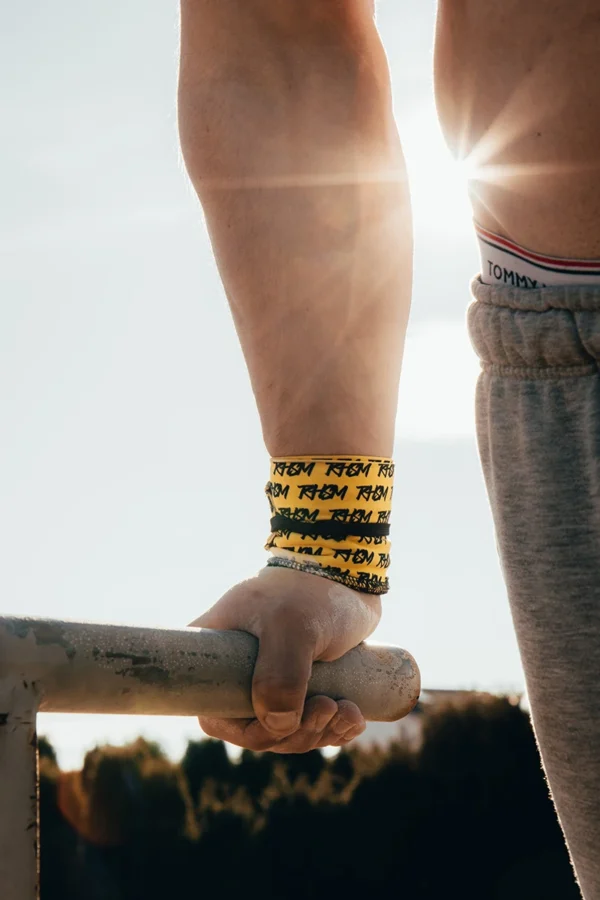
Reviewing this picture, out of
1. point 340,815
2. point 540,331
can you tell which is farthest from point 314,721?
point 340,815

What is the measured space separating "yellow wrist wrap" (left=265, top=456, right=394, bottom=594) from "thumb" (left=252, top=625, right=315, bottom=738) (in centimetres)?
24

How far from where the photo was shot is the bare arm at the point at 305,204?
5.65 feet

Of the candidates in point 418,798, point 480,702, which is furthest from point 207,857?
point 480,702

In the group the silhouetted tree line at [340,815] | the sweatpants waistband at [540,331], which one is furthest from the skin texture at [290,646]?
the silhouetted tree line at [340,815]

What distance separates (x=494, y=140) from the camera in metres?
1.68

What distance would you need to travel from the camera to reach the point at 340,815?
2967cm

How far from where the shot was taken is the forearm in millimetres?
1723

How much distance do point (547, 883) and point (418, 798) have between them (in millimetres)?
4296

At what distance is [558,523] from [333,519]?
0.31 m

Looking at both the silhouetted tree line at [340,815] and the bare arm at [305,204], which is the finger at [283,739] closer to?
the bare arm at [305,204]

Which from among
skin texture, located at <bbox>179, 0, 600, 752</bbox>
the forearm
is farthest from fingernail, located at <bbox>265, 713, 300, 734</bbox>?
the forearm

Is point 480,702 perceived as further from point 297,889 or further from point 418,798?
point 297,889

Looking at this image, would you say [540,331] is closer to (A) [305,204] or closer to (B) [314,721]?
(A) [305,204]

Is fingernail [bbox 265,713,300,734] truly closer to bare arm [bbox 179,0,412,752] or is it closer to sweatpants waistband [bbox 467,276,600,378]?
bare arm [bbox 179,0,412,752]
